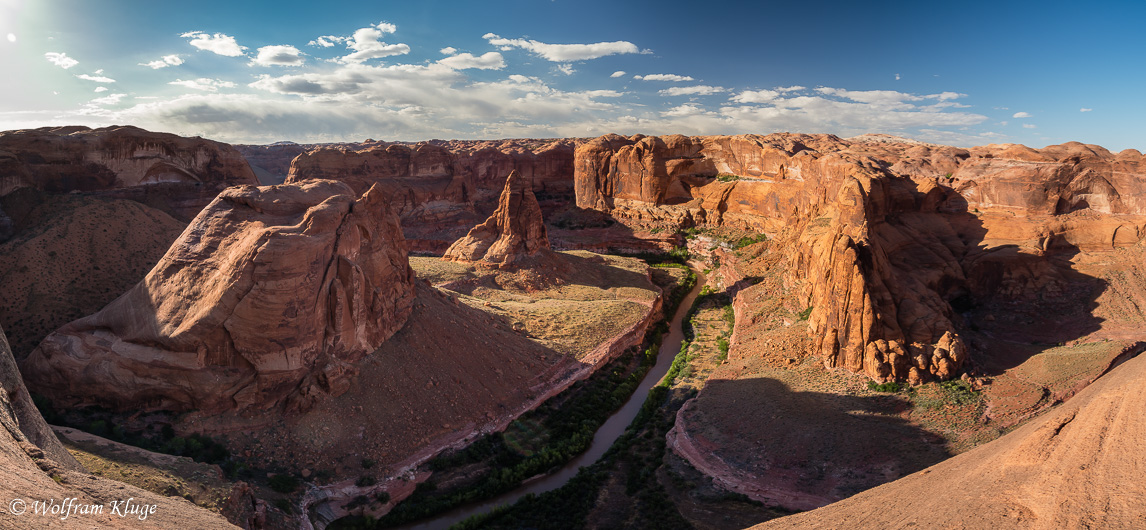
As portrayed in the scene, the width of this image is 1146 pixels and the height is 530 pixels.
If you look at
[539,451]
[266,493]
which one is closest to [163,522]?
[266,493]

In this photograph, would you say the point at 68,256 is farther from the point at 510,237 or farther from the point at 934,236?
the point at 934,236

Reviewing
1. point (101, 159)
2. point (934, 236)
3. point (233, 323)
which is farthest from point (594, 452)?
point (101, 159)

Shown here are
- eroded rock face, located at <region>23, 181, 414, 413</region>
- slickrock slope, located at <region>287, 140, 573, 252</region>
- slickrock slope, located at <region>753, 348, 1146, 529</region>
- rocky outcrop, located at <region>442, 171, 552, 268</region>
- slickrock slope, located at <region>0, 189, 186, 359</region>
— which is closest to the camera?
slickrock slope, located at <region>753, 348, 1146, 529</region>

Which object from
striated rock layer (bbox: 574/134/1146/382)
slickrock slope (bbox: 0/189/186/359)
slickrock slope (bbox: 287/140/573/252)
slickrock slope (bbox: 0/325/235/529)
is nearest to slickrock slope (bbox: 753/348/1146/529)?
slickrock slope (bbox: 0/325/235/529)

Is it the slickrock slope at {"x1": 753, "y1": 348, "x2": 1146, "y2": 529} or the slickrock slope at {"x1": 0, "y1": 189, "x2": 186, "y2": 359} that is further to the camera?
the slickrock slope at {"x1": 0, "y1": 189, "x2": 186, "y2": 359}

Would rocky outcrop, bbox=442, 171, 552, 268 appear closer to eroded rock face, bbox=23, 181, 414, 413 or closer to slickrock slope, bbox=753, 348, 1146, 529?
eroded rock face, bbox=23, 181, 414, 413

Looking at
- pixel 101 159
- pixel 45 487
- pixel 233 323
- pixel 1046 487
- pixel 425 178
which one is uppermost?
pixel 101 159

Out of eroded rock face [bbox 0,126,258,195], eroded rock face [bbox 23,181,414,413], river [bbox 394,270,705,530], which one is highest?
eroded rock face [bbox 0,126,258,195]
